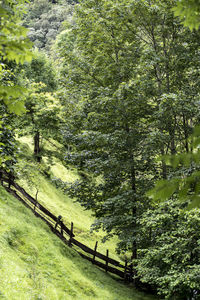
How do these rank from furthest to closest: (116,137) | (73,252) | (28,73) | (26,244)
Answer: (28,73) → (73,252) → (116,137) → (26,244)

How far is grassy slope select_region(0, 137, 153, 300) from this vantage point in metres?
7.50

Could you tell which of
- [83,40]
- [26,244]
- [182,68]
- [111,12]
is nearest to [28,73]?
[83,40]

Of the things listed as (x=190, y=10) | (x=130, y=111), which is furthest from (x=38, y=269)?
(x=190, y=10)

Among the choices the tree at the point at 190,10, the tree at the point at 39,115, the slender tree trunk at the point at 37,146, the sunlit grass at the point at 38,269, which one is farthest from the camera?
the slender tree trunk at the point at 37,146

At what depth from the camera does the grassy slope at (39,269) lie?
7.50m

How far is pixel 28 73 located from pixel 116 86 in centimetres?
2214

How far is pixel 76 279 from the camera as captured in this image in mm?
10508

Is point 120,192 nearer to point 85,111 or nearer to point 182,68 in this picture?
point 85,111

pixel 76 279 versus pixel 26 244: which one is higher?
pixel 26 244

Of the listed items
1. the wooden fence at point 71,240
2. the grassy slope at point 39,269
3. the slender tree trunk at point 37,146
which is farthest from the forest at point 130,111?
the slender tree trunk at point 37,146

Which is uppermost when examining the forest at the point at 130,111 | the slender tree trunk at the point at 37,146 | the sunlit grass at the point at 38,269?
the slender tree trunk at the point at 37,146

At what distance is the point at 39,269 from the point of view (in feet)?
30.7

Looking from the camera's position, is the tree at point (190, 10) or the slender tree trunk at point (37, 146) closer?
the tree at point (190, 10)

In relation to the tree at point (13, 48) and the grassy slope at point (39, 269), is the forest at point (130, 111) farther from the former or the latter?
the tree at point (13, 48)
